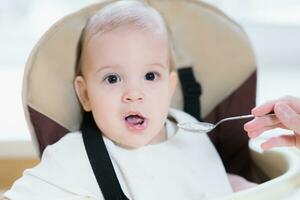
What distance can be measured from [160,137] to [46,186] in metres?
0.26

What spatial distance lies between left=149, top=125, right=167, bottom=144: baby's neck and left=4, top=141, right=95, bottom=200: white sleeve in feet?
0.66

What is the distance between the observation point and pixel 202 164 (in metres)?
1.21

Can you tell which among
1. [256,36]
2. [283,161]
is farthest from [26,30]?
[283,161]

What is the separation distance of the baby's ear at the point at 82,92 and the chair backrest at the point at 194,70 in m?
0.01

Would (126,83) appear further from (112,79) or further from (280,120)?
(280,120)

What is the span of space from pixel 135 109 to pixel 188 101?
0.70 feet

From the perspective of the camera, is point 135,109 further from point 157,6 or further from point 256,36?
point 256,36

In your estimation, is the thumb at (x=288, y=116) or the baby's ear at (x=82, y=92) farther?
the baby's ear at (x=82, y=92)

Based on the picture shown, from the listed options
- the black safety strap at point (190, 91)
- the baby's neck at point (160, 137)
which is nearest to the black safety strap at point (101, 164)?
the baby's neck at point (160, 137)

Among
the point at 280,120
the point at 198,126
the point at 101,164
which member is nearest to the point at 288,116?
the point at 280,120

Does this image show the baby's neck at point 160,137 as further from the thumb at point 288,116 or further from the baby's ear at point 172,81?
the thumb at point 288,116

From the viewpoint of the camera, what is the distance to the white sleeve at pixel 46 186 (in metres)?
1.02

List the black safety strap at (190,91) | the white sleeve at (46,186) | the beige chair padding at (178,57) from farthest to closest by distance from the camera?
the black safety strap at (190,91) < the beige chair padding at (178,57) < the white sleeve at (46,186)

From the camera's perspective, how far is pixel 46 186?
1.04 metres
